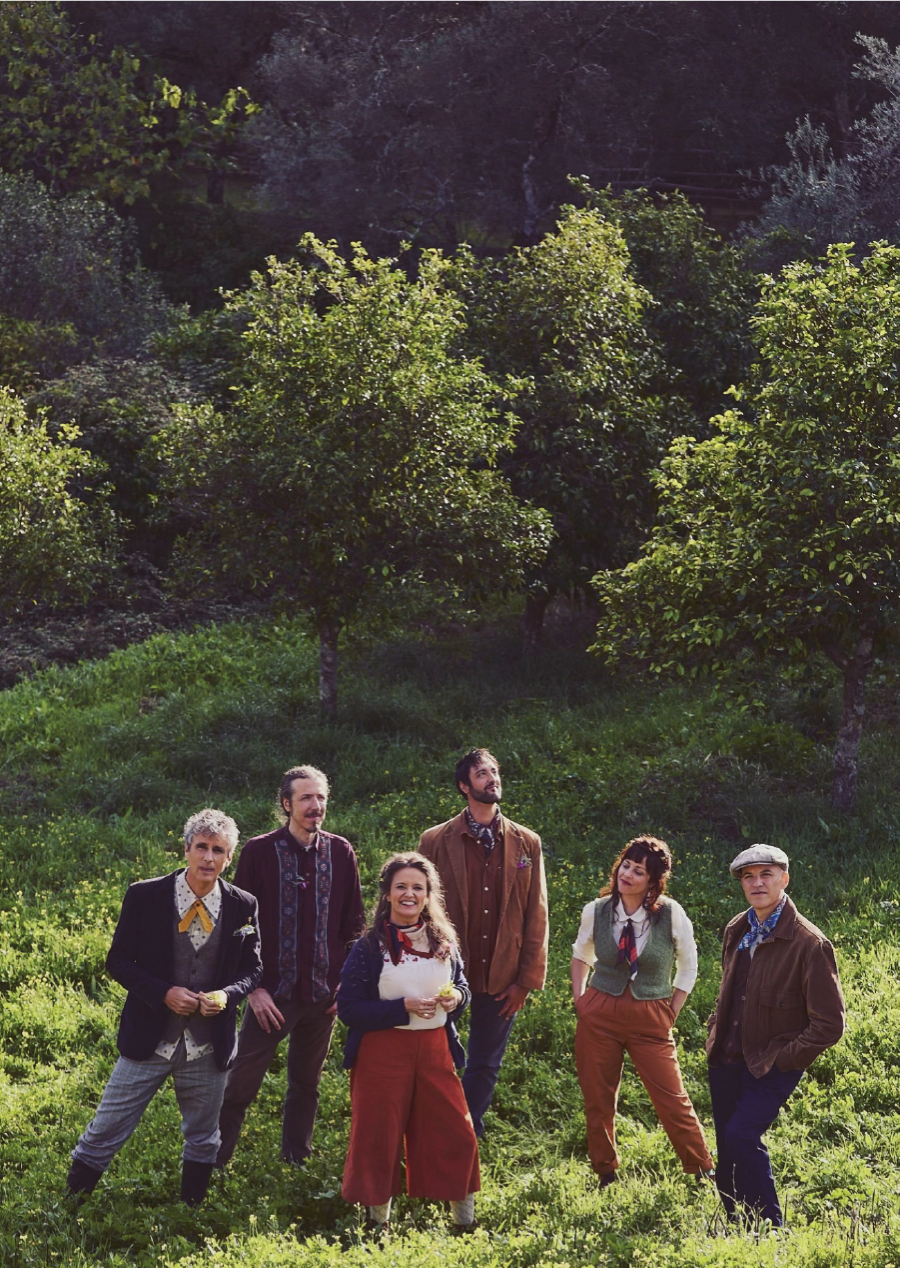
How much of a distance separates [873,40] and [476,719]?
18349mm

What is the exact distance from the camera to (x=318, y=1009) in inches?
266

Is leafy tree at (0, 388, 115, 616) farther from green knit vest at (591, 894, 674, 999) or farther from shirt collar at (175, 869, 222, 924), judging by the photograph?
green knit vest at (591, 894, 674, 999)

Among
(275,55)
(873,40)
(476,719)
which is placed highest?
(275,55)

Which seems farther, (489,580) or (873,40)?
(873,40)

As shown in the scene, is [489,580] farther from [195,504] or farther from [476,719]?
[195,504]

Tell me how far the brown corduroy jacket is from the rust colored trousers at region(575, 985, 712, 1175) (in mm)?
460

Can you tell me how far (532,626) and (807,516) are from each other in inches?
267

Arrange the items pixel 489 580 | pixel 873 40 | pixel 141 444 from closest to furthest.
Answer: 1. pixel 489 580
2. pixel 141 444
3. pixel 873 40

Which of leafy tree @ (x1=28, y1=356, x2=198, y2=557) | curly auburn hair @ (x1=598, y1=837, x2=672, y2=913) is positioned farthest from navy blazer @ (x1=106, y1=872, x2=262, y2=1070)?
leafy tree @ (x1=28, y1=356, x2=198, y2=557)

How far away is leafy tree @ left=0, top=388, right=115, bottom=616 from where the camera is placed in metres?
14.7

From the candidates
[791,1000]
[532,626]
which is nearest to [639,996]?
[791,1000]

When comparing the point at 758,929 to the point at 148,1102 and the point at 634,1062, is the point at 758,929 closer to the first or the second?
the point at 634,1062

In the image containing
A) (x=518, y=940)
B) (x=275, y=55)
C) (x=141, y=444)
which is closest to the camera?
(x=518, y=940)

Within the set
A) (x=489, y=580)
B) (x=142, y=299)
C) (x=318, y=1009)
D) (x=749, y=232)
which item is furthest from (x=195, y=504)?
(x=749, y=232)
